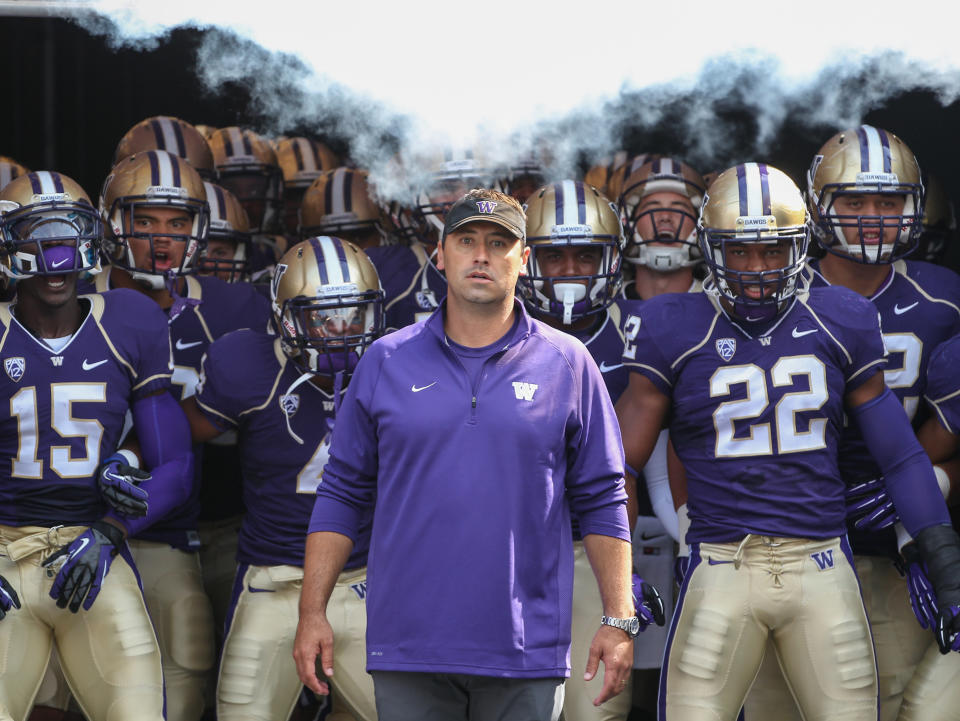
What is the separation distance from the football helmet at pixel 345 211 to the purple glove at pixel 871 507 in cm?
→ 251

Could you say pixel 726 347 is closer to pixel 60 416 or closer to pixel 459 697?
pixel 459 697

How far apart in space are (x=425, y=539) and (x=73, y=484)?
1389 mm

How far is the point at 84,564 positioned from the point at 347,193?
8.75 ft

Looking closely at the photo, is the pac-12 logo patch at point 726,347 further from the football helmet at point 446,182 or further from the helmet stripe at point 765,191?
the football helmet at point 446,182

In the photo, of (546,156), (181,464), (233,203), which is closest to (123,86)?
(233,203)

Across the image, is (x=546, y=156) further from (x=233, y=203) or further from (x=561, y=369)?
(x=561, y=369)

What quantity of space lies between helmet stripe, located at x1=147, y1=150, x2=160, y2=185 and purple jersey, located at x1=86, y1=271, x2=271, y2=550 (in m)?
0.38

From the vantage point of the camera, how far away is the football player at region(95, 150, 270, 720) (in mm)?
4277

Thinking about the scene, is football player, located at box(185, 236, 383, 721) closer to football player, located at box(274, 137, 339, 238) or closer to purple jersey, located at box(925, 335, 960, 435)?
purple jersey, located at box(925, 335, 960, 435)

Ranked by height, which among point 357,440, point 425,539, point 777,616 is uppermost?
point 357,440

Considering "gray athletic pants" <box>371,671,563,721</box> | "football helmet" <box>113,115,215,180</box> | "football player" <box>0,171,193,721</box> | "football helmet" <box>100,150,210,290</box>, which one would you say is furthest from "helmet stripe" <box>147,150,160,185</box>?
"gray athletic pants" <box>371,671,563,721</box>

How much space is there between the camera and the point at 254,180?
636cm

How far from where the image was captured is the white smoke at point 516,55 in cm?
462

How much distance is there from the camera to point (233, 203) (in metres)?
5.57
